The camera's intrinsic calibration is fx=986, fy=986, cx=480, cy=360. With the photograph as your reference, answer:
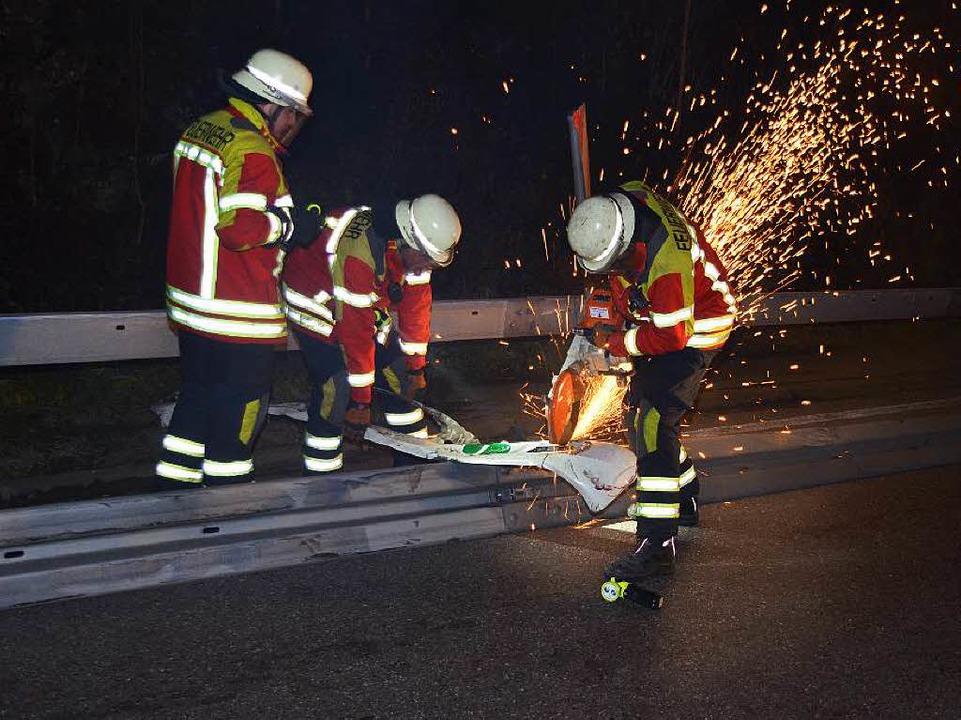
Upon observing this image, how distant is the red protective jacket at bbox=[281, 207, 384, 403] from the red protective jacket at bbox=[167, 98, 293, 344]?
603mm

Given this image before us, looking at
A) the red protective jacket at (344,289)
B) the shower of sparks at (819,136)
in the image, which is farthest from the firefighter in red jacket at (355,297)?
the shower of sparks at (819,136)

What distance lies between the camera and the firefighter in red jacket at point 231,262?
4.57 m

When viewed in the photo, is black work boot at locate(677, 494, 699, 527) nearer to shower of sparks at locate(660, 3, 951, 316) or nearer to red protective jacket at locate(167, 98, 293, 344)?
red protective jacket at locate(167, 98, 293, 344)

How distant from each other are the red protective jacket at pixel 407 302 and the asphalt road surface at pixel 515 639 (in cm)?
165

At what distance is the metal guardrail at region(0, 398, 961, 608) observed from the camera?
3975 millimetres

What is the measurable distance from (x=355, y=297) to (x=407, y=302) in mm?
644

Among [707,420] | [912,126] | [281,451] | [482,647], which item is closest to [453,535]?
[482,647]

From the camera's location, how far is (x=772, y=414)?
7.78 meters

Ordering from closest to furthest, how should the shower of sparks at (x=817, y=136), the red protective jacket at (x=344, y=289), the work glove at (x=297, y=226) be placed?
the work glove at (x=297, y=226), the red protective jacket at (x=344, y=289), the shower of sparks at (x=817, y=136)

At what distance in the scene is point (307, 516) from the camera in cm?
448

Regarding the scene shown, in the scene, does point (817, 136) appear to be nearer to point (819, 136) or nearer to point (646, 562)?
point (819, 136)

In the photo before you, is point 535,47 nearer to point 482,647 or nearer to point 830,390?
point 830,390

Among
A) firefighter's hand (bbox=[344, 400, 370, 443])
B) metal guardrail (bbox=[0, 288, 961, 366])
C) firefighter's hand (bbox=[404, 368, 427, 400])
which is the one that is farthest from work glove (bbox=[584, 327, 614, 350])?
metal guardrail (bbox=[0, 288, 961, 366])

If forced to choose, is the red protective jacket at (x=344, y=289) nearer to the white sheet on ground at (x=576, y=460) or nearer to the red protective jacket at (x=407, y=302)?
the red protective jacket at (x=407, y=302)
